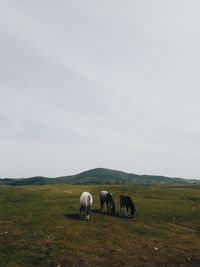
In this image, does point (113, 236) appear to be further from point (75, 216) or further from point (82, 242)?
point (75, 216)

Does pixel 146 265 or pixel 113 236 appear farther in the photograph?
pixel 113 236

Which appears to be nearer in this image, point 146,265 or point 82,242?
point 146,265

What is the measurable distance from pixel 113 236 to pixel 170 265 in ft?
23.8

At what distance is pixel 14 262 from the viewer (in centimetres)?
1605

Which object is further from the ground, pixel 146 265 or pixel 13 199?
pixel 13 199

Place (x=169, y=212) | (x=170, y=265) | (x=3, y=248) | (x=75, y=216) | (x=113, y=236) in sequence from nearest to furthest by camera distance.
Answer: (x=170, y=265), (x=3, y=248), (x=113, y=236), (x=75, y=216), (x=169, y=212)

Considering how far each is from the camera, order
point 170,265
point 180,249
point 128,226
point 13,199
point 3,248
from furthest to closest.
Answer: point 13,199, point 128,226, point 180,249, point 3,248, point 170,265

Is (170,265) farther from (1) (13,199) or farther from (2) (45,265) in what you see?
(1) (13,199)

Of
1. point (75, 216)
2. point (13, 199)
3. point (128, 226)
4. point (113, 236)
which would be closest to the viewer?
point (113, 236)

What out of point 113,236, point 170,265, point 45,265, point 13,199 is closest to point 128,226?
point 113,236

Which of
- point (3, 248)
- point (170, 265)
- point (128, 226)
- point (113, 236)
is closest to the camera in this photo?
point (170, 265)

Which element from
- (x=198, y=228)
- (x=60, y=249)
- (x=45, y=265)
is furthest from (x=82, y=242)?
(x=198, y=228)

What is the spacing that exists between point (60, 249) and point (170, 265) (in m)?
8.10

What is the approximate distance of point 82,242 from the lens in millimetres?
20812
